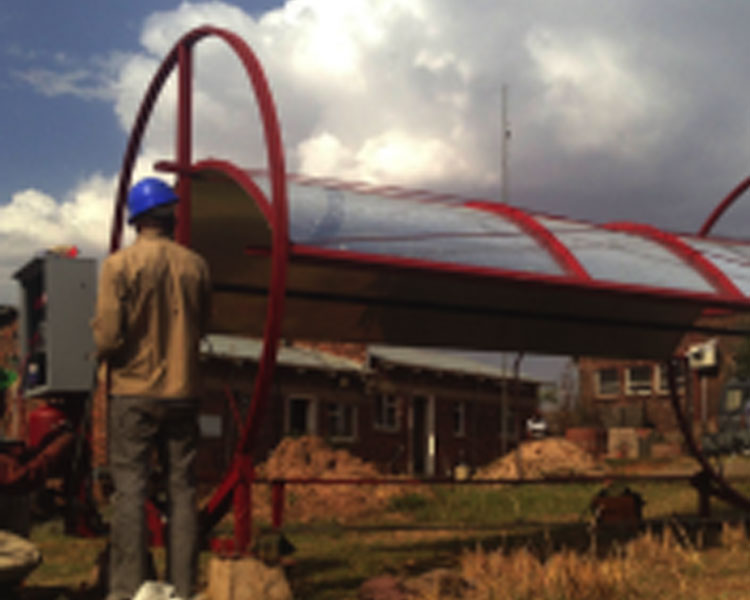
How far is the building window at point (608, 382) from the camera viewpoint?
41966 mm

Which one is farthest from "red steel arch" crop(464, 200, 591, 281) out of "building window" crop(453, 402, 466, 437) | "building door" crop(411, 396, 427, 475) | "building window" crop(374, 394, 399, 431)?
"building window" crop(453, 402, 466, 437)

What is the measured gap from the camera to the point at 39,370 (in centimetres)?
794

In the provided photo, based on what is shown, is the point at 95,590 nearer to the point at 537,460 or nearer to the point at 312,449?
the point at 312,449

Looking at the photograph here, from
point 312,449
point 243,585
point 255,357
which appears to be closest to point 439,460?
point 255,357

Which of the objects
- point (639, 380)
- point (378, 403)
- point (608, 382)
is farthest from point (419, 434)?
point (608, 382)

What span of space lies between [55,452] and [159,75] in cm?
359

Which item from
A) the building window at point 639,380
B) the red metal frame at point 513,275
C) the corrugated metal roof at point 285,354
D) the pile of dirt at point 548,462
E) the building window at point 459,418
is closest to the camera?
the red metal frame at point 513,275

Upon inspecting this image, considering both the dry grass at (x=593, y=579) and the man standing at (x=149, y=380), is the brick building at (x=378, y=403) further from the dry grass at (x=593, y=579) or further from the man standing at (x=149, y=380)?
the man standing at (x=149, y=380)

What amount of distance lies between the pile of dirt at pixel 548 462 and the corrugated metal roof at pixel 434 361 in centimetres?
272

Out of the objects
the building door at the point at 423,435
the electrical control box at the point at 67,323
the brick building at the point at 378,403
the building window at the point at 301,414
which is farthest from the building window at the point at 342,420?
the electrical control box at the point at 67,323

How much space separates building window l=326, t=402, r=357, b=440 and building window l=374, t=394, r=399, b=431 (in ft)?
4.65

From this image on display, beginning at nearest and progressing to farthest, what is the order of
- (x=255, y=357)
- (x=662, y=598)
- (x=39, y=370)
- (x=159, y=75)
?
(x=662, y=598)
(x=39, y=370)
(x=159, y=75)
(x=255, y=357)

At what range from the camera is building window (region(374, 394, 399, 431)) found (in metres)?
30.2

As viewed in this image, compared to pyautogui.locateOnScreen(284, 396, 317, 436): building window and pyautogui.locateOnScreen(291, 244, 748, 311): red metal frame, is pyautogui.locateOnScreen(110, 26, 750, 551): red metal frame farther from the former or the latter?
pyautogui.locateOnScreen(284, 396, 317, 436): building window
